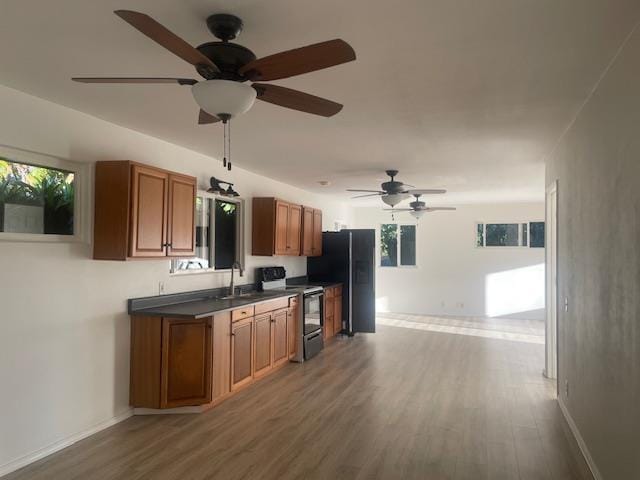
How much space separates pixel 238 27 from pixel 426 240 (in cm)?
890

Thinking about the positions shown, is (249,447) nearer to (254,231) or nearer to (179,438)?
(179,438)

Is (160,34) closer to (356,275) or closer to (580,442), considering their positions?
(580,442)

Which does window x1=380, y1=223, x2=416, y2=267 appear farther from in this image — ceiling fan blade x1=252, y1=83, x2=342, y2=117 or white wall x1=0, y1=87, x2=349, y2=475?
ceiling fan blade x1=252, y1=83, x2=342, y2=117

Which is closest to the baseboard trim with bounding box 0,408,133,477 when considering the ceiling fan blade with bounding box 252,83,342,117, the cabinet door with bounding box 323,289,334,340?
the ceiling fan blade with bounding box 252,83,342,117

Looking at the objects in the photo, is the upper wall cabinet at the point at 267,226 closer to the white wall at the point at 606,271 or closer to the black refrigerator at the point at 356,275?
the black refrigerator at the point at 356,275

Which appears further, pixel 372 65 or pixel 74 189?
pixel 74 189

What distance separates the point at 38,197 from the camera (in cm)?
331

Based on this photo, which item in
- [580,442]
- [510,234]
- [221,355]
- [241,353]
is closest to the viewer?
[580,442]

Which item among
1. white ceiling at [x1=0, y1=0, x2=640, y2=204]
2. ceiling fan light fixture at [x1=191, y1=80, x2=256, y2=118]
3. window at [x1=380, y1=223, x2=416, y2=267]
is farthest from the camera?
window at [x1=380, y1=223, x2=416, y2=267]

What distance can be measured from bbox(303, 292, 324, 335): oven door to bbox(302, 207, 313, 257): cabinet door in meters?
0.78

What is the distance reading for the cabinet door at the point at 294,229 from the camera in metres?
6.57

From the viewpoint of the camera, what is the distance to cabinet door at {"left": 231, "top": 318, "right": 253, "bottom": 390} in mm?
4512

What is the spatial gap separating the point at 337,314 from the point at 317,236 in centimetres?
134

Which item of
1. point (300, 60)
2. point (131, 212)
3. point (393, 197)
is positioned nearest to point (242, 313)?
point (131, 212)
